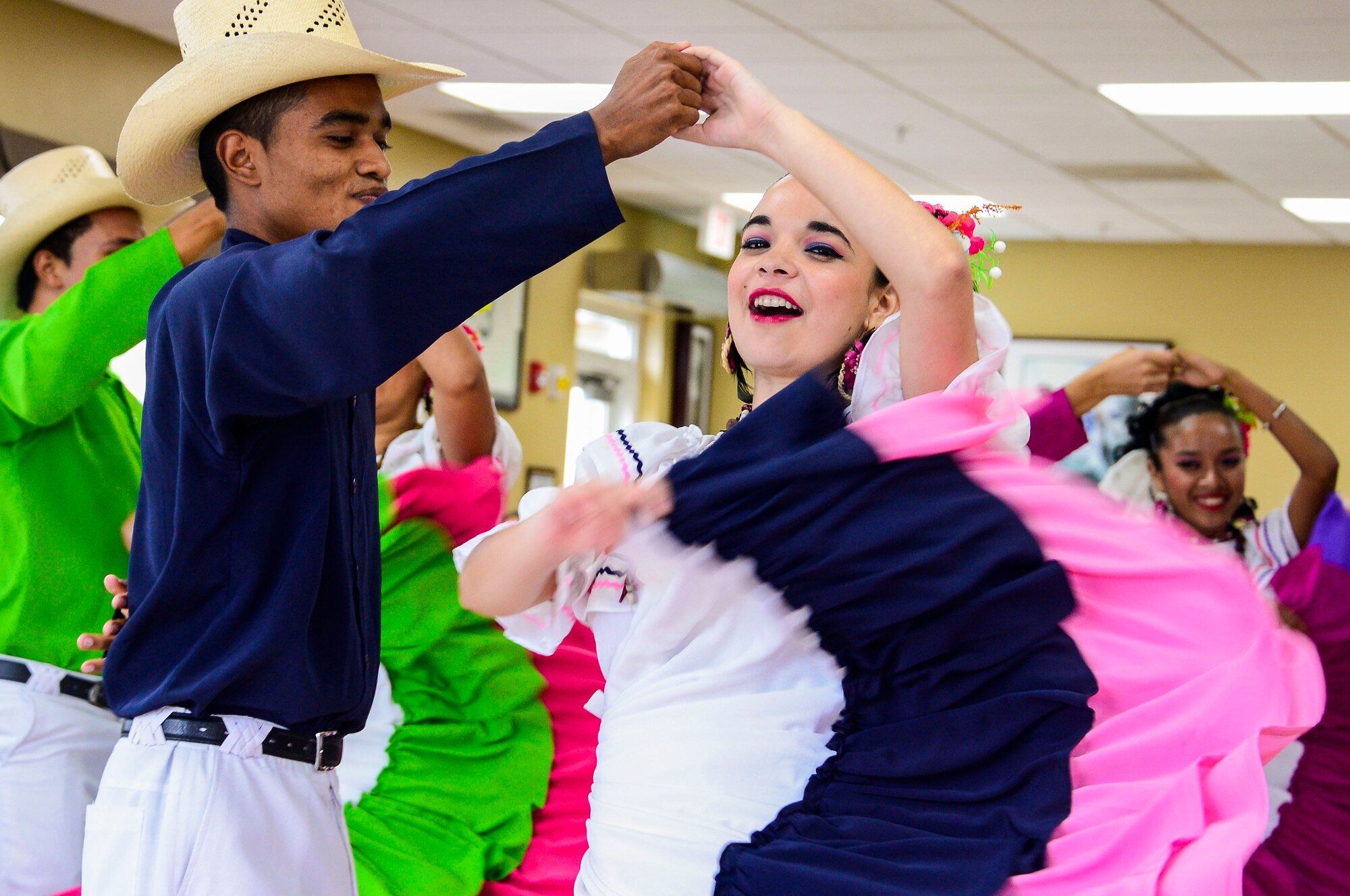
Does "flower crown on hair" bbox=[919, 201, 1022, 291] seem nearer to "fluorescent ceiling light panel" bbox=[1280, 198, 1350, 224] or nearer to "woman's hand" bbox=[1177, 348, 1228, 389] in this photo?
"woman's hand" bbox=[1177, 348, 1228, 389]

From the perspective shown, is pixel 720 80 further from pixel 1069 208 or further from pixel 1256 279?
pixel 1256 279

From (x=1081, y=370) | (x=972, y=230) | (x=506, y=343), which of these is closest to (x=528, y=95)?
(x=506, y=343)

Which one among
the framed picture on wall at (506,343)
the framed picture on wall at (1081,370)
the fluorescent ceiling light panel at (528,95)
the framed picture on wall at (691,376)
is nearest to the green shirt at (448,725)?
the fluorescent ceiling light panel at (528,95)

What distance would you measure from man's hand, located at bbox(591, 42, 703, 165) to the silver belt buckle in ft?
2.62

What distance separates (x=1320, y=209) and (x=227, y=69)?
7.75 m

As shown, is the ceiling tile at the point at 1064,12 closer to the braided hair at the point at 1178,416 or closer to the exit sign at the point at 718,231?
the braided hair at the point at 1178,416

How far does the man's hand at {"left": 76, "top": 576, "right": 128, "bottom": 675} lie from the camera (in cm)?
183

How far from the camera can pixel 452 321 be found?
1.51 meters

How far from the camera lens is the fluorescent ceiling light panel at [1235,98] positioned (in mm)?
5891

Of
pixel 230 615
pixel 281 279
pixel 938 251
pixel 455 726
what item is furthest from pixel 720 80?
pixel 455 726

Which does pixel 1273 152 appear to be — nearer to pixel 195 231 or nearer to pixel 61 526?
pixel 195 231

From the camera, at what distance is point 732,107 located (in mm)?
1666

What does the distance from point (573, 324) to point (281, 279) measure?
7707mm

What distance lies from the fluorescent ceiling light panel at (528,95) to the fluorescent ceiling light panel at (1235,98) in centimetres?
241
